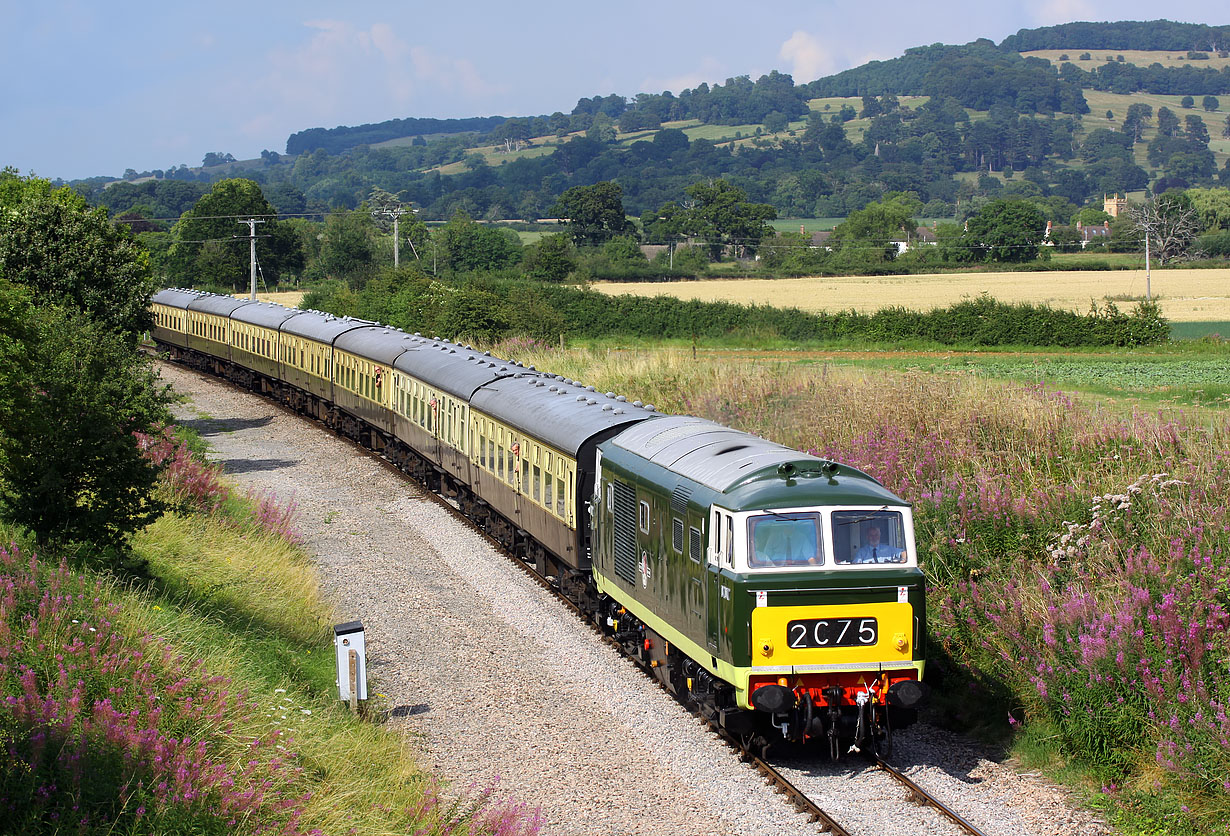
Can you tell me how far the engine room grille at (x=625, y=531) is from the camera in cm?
1459

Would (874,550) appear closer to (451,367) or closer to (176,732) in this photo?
(176,732)

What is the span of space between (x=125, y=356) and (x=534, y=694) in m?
7.93

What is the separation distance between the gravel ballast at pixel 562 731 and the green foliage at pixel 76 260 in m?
11.8

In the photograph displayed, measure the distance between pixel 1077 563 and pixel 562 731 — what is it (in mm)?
6021

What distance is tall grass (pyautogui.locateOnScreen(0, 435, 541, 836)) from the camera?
8492 mm

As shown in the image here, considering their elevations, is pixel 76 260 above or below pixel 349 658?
above

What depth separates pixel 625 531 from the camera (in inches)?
586

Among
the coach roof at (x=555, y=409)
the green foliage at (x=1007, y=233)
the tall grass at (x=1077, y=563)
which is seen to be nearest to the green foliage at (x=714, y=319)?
the coach roof at (x=555, y=409)

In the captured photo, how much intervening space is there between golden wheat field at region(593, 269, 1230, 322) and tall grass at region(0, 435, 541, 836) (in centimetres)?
5416

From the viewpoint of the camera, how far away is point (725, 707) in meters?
12.2

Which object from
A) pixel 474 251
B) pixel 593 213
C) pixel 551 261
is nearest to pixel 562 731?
pixel 551 261

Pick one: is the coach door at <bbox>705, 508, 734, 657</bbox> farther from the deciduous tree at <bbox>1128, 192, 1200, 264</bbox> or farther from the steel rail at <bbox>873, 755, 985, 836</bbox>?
the deciduous tree at <bbox>1128, 192, 1200, 264</bbox>

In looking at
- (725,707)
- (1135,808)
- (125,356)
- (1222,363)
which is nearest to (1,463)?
(125,356)

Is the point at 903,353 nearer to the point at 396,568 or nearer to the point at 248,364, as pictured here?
the point at 248,364
